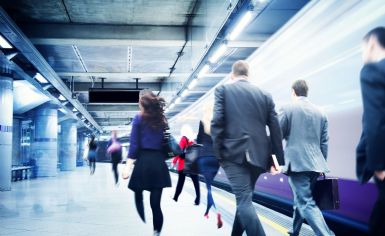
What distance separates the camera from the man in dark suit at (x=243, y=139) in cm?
286

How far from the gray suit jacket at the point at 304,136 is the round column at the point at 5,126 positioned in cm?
1052

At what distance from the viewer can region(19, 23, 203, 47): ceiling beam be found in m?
9.04

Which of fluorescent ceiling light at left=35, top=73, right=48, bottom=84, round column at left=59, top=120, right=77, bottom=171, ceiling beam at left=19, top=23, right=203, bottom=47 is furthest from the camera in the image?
round column at left=59, top=120, right=77, bottom=171

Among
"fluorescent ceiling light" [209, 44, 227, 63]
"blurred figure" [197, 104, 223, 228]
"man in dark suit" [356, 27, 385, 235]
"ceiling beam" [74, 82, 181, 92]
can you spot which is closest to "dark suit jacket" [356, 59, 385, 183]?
"man in dark suit" [356, 27, 385, 235]

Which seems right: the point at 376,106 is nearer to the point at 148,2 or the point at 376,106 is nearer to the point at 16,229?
the point at 16,229

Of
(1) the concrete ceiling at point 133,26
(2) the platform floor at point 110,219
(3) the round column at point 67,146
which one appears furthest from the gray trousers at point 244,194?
(3) the round column at point 67,146

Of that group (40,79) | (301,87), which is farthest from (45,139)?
(301,87)

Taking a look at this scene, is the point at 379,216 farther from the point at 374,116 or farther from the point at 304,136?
the point at 304,136

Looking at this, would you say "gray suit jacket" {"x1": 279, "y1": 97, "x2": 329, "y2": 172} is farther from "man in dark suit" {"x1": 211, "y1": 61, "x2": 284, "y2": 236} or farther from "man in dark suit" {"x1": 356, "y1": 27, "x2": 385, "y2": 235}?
"man in dark suit" {"x1": 356, "y1": 27, "x2": 385, "y2": 235}

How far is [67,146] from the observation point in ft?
88.2

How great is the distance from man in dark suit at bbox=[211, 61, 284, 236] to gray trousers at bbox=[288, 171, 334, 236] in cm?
69

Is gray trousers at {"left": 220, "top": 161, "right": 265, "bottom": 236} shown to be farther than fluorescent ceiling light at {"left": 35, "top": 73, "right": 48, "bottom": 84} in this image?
No

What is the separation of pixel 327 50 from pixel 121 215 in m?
3.84

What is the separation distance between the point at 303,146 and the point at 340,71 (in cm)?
132
